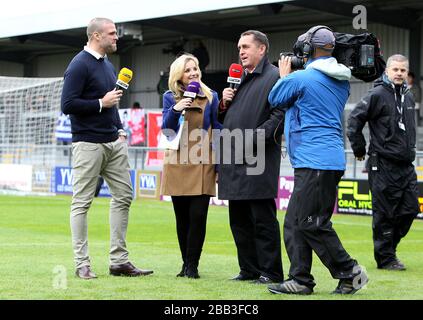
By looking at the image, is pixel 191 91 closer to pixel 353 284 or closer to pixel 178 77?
pixel 178 77

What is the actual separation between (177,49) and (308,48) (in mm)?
23764

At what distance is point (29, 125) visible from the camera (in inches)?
1003

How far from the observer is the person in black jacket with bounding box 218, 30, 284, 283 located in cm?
841

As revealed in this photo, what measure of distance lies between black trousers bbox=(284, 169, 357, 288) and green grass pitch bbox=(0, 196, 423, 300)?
0.25 m

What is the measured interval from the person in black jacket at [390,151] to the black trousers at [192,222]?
2.16 meters

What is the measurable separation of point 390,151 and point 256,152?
89.5 inches

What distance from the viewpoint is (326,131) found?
24.6ft

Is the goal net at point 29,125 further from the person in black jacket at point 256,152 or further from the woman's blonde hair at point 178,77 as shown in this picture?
the person in black jacket at point 256,152

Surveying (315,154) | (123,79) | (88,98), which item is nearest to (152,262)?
(88,98)

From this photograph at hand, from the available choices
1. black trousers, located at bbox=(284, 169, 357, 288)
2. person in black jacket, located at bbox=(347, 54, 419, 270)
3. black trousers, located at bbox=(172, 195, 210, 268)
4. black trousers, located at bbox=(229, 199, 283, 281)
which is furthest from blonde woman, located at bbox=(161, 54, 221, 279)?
person in black jacket, located at bbox=(347, 54, 419, 270)

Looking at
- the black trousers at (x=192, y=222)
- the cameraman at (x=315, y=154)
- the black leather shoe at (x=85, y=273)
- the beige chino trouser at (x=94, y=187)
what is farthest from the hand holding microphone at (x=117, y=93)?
the cameraman at (x=315, y=154)

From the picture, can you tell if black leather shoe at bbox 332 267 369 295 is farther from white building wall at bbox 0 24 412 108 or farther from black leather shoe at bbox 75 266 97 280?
white building wall at bbox 0 24 412 108
